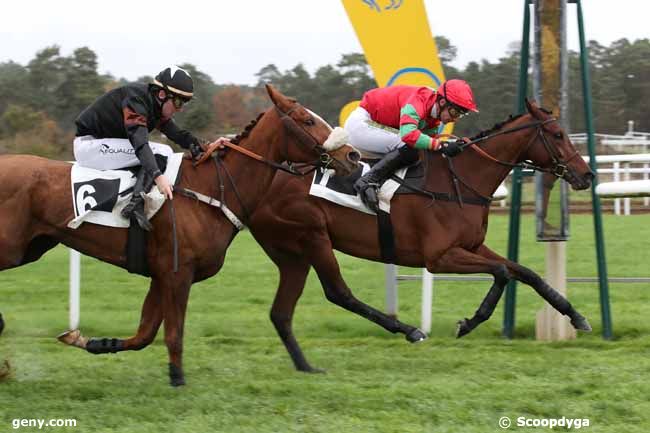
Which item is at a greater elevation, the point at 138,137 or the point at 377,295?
the point at 138,137

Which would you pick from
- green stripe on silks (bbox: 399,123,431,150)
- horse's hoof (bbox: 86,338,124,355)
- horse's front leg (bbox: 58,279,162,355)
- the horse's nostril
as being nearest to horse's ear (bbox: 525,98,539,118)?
green stripe on silks (bbox: 399,123,431,150)

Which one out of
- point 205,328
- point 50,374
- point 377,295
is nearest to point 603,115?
point 377,295

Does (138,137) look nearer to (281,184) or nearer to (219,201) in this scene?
(219,201)

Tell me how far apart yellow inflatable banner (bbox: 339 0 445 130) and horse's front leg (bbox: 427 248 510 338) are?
180 cm

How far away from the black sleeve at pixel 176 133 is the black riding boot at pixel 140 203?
603mm

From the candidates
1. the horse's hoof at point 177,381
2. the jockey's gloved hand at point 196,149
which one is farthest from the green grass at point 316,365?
the jockey's gloved hand at point 196,149

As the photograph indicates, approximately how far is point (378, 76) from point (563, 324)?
2.37 m

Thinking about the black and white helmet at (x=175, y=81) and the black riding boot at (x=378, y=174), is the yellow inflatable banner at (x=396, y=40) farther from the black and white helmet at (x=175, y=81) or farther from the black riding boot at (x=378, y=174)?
the black and white helmet at (x=175, y=81)

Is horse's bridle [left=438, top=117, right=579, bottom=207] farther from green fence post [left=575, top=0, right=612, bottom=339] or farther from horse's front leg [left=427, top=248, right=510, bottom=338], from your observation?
green fence post [left=575, top=0, right=612, bottom=339]

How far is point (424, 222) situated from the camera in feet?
22.5

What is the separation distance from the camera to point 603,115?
29.4 meters

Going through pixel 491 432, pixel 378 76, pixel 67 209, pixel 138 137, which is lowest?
pixel 491 432

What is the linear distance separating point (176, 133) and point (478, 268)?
211 cm

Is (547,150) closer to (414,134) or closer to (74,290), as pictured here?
(414,134)
